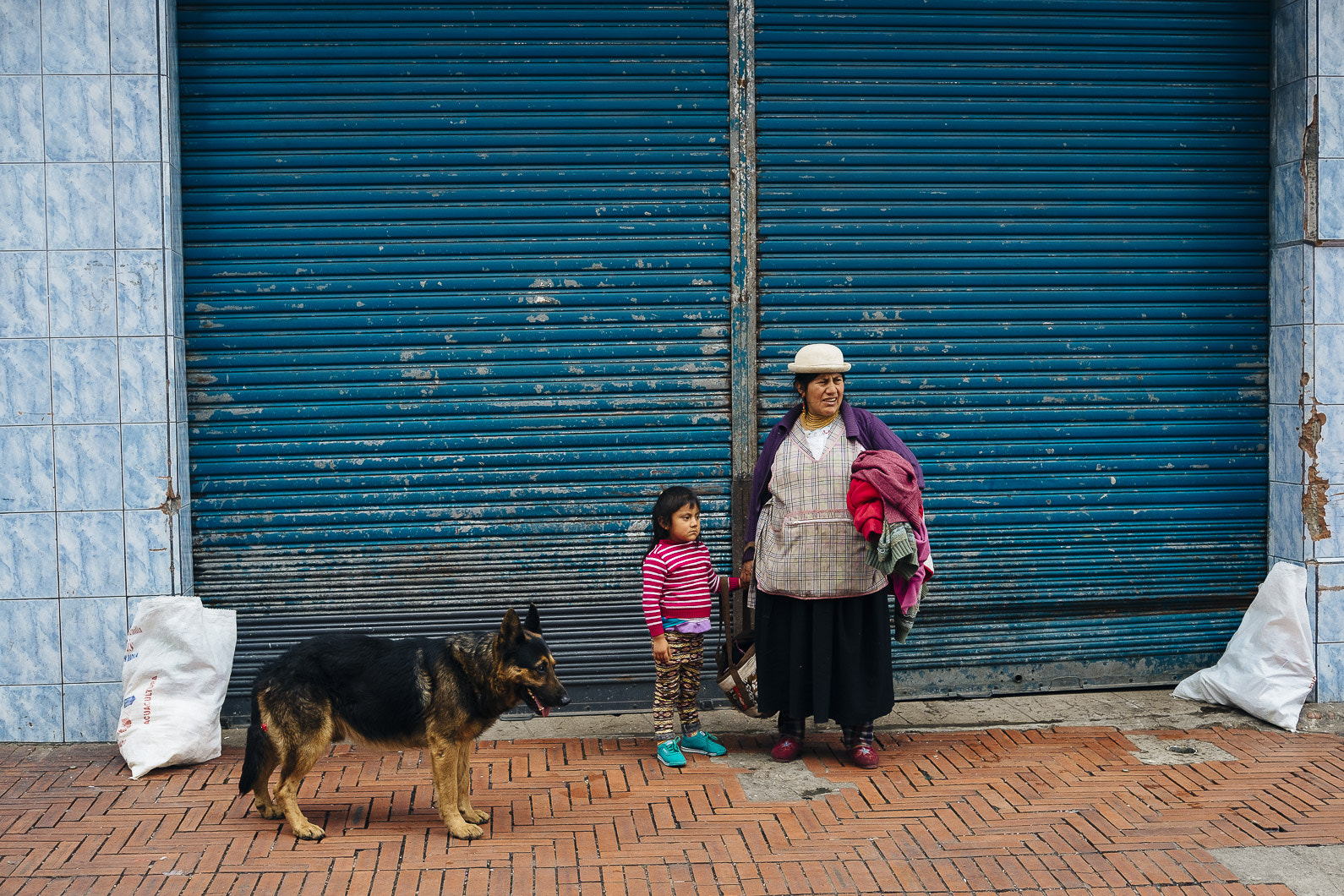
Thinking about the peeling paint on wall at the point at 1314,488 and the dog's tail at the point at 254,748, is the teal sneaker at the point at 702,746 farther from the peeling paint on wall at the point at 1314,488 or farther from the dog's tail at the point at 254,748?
the peeling paint on wall at the point at 1314,488

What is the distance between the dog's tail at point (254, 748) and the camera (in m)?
4.93

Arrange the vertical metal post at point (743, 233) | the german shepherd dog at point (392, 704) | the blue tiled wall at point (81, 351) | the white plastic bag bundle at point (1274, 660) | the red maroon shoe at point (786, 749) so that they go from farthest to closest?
the vertical metal post at point (743, 233)
the white plastic bag bundle at point (1274, 660)
the blue tiled wall at point (81, 351)
the red maroon shoe at point (786, 749)
the german shepherd dog at point (392, 704)

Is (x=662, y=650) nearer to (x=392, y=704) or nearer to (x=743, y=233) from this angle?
(x=392, y=704)

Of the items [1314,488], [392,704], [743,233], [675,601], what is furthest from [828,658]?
[1314,488]

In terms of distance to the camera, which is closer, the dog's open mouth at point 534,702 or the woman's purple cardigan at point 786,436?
the dog's open mouth at point 534,702

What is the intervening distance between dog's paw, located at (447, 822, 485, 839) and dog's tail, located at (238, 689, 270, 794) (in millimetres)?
838

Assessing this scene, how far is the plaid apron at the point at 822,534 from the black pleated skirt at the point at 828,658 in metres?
0.10

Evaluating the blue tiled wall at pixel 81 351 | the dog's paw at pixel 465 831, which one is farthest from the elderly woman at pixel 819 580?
the blue tiled wall at pixel 81 351

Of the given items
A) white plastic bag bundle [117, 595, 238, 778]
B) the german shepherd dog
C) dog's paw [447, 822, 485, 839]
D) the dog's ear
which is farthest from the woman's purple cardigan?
Answer: white plastic bag bundle [117, 595, 238, 778]

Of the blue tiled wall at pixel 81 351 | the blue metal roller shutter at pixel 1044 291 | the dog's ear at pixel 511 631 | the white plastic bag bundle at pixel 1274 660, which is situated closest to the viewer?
the dog's ear at pixel 511 631

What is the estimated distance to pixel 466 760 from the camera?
5.07 meters

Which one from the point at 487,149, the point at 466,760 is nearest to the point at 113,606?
the point at 466,760

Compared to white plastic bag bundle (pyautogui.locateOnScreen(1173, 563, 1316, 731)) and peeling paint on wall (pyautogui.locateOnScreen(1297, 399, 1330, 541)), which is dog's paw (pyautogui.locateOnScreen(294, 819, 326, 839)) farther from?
peeling paint on wall (pyautogui.locateOnScreen(1297, 399, 1330, 541))

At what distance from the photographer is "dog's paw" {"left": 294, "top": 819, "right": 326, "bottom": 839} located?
492 centimetres
